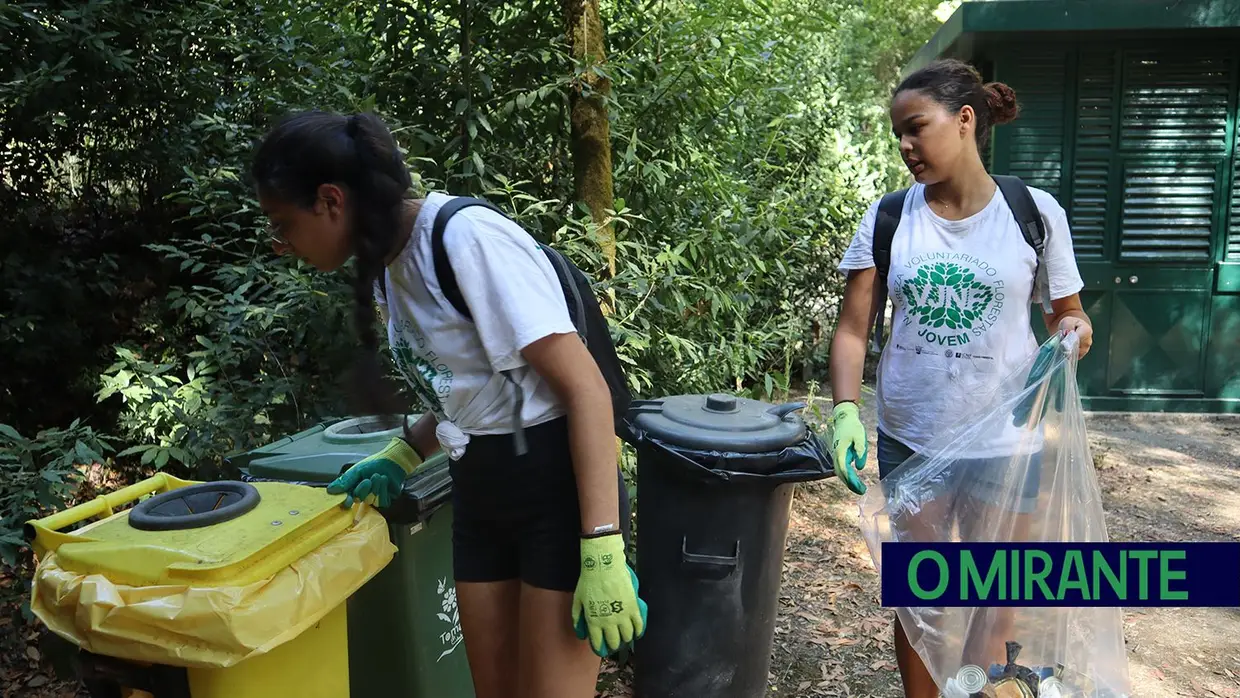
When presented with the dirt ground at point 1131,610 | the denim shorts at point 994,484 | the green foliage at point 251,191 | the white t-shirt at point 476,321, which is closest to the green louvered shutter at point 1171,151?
the dirt ground at point 1131,610

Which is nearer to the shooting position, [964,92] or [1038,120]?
[964,92]

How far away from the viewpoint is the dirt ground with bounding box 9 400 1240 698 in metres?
3.23

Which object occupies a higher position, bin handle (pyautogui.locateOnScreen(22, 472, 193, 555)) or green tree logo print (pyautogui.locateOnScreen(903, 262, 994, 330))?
green tree logo print (pyautogui.locateOnScreen(903, 262, 994, 330))

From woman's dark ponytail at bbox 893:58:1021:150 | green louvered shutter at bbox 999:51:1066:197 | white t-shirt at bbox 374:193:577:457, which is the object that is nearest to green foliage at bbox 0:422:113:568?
white t-shirt at bbox 374:193:577:457

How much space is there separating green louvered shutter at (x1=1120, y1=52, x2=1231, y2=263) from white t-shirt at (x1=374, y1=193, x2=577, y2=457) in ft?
20.6

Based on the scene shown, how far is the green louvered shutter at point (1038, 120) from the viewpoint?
20.8 feet

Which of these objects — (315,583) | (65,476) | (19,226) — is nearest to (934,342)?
(315,583)

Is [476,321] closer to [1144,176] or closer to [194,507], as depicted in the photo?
[194,507]

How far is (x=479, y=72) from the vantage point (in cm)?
357

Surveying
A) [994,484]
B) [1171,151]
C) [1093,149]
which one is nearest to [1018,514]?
[994,484]

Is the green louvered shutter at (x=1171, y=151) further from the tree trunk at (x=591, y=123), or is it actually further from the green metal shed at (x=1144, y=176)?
the tree trunk at (x=591, y=123)

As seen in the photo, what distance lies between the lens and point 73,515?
5.75 ft

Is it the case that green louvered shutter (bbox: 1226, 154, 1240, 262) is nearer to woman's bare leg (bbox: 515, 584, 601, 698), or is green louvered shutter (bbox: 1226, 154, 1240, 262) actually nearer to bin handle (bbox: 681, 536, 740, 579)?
bin handle (bbox: 681, 536, 740, 579)

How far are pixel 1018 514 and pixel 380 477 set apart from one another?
1.57 meters
